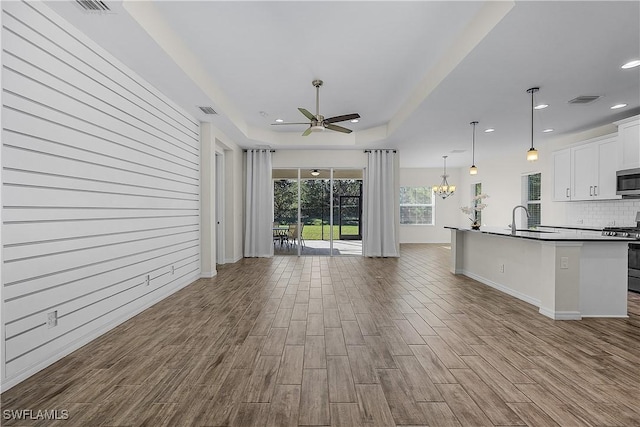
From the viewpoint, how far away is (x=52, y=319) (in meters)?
2.49

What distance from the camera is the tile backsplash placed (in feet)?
18.2

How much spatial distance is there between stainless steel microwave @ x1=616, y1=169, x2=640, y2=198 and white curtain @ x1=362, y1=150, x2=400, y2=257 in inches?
162

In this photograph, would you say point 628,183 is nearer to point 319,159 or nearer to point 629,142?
point 629,142

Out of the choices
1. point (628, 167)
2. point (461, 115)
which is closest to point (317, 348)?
point (461, 115)

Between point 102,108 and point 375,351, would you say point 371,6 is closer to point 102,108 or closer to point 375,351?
point 102,108

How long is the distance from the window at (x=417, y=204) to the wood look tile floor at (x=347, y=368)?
743 cm

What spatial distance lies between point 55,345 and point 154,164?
2.28 m

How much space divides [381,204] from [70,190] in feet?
21.4

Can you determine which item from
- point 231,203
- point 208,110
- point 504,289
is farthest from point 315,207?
point 504,289

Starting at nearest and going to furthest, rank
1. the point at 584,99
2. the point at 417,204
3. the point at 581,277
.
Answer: the point at 581,277 < the point at 584,99 < the point at 417,204

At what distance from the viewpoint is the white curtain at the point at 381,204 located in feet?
26.4

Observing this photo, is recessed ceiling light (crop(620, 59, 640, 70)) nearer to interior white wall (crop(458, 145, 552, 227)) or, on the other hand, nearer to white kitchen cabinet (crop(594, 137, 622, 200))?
white kitchen cabinet (crop(594, 137, 622, 200))

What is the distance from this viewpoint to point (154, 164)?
407cm

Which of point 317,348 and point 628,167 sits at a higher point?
point 628,167
